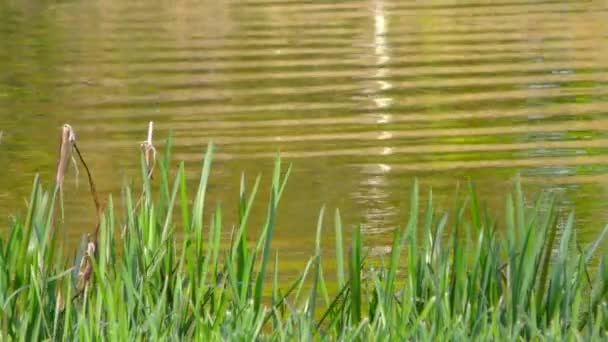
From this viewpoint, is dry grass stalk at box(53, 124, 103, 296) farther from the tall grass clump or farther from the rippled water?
the rippled water

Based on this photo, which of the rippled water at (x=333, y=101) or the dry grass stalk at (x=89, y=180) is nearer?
the dry grass stalk at (x=89, y=180)

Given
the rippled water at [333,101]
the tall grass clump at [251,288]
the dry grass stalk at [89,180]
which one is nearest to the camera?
the tall grass clump at [251,288]

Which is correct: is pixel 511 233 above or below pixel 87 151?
above

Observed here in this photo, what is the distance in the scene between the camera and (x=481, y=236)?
3.11 meters

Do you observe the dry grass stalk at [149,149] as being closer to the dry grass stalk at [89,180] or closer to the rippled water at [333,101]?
the dry grass stalk at [89,180]

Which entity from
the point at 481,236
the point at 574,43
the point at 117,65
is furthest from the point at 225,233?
the point at 574,43

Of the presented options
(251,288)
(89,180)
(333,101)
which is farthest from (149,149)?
(333,101)

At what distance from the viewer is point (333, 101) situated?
363 inches

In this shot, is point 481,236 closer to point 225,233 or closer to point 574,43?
point 225,233

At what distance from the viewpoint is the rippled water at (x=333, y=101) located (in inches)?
266

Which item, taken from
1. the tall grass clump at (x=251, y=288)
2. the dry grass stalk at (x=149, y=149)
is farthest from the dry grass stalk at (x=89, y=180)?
the dry grass stalk at (x=149, y=149)

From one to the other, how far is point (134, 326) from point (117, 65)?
335 inches

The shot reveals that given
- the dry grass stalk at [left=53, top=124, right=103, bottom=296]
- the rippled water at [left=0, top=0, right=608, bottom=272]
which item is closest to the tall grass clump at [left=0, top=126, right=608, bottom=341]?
the dry grass stalk at [left=53, top=124, right=103, bottom=296]

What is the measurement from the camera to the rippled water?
22.2 feet
